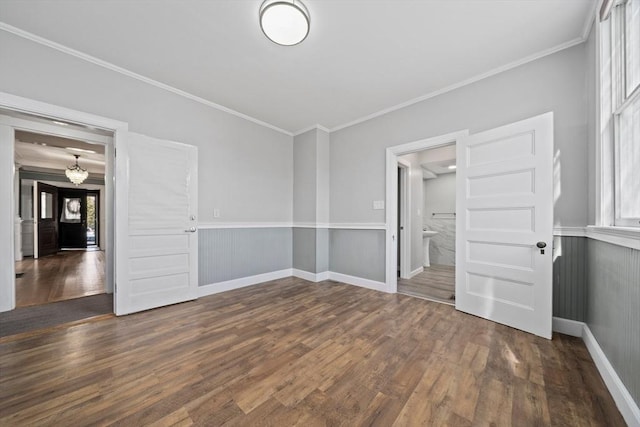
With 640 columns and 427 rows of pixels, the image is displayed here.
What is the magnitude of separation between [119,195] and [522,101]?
444 centimetres

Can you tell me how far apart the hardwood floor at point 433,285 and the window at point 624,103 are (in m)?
1.88

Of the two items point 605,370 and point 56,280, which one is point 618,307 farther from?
point 56,280

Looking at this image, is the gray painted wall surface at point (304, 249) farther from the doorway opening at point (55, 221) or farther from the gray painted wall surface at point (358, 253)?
the doorway opening at point (55, 221)

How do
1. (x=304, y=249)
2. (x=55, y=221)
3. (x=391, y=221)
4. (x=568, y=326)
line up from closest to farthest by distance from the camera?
(x=568, y=326) < (x=391, y=221) < (x=304, y=249) < (x=55, y=221)

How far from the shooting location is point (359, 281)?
3863 mm

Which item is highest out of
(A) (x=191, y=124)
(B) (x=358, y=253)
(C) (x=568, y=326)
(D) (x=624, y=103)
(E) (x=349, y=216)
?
(A) (x=191, y=124)

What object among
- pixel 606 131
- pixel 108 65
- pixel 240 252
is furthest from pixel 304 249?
pixel 606 131

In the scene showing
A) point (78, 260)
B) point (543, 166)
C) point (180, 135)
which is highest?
point (180, 135)

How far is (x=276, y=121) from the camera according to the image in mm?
4020

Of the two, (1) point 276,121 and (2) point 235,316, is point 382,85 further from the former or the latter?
(2) point 235,316

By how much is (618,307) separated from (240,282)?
387cm

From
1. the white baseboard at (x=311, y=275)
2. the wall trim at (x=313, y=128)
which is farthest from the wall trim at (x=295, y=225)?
the wall trim at (x=313, y=128)

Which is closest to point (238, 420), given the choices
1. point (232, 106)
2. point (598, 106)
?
point (598, 106)

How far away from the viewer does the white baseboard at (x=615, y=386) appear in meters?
1.22
